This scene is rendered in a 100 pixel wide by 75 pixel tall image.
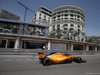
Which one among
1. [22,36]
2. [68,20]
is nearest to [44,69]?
[22,36]

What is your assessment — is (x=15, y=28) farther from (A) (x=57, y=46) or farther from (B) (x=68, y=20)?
(B) (x=68, y=20)

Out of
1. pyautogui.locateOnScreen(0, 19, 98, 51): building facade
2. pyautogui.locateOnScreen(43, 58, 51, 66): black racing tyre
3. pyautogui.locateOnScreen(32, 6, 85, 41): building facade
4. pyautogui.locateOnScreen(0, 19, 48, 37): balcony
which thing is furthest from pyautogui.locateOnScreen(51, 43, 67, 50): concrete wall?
pyautogui.locateOnScreen(32, 6, 85, 41): building facade

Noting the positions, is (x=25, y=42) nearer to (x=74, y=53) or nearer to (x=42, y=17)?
(x=74, y=53)

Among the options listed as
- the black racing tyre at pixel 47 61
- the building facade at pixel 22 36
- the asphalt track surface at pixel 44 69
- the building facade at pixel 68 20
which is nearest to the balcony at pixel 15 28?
the building facade at pixel 22 36

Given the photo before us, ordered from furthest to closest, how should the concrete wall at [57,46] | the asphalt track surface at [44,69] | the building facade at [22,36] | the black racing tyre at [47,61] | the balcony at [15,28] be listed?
the concrete wall at [57,46]
the balcony at [15,28]
the building facade at [22,36]
the black racing tyre at [47,61]
the asphalt track surface at [44,69]

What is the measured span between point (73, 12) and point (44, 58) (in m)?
54.2

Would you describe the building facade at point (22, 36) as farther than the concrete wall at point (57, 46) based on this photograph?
No

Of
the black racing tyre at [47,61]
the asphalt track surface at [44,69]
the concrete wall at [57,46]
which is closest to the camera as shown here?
the asphalt track surface at [44,69]

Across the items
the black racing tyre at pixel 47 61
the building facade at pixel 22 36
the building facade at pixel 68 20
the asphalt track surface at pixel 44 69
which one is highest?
the building facade at pixel 68 20

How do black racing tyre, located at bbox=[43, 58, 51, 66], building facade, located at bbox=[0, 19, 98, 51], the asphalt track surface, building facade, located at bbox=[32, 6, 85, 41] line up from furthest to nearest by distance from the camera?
1. building facade, located at bbox=[32, 6, 85, 41]
2. building facade, located at bbox=[0, 19, 98, 51]
3. black racing tyre, located at bbox=[43, 58, 51, 66]
4. the asphalt track surface

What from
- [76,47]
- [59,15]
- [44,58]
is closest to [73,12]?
[59,15]

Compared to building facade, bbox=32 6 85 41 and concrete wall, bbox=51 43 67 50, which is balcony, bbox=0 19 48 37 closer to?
concrete wall, bbox=51 43 67 50

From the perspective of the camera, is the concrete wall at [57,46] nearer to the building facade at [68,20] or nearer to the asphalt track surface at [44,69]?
the asphalt track surface at [44,69]

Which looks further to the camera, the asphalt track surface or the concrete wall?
the concrete wall
